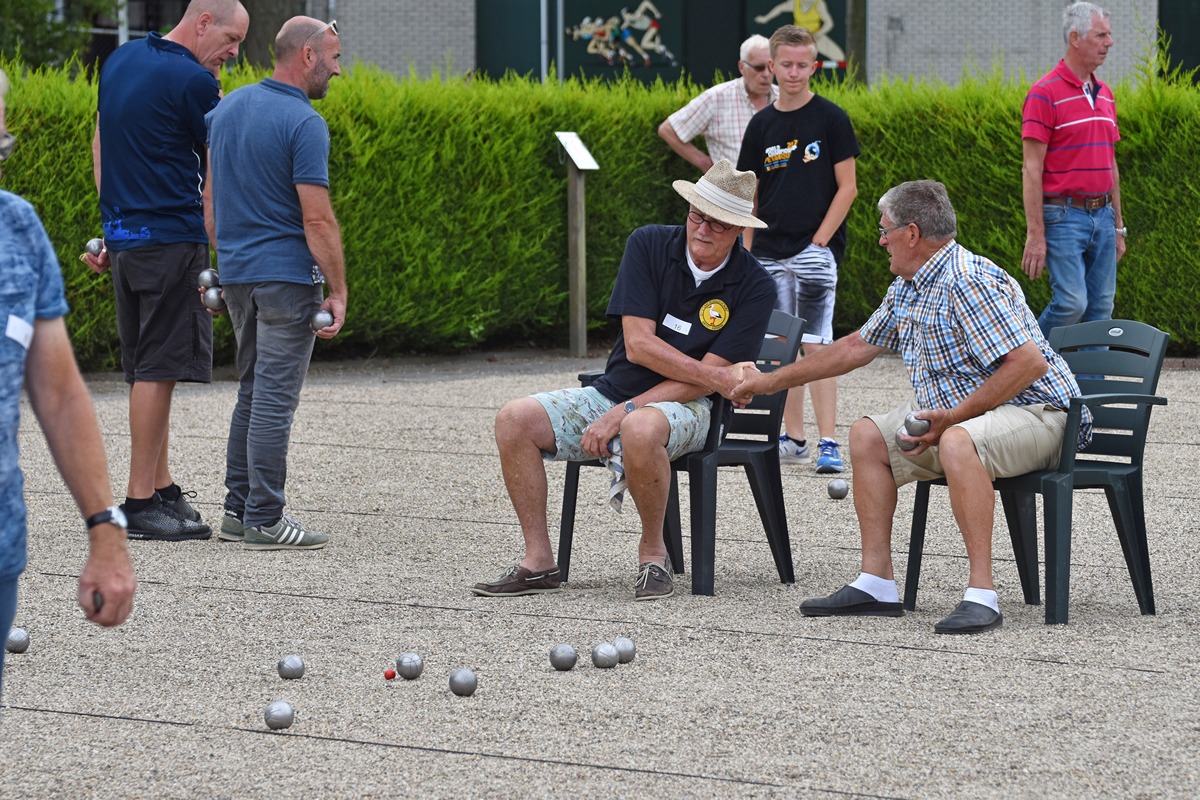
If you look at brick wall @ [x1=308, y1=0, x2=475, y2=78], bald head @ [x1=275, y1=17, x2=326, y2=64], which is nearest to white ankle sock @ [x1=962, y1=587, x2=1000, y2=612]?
bald head @ [x1=275, y1=17, x2=326, y2=64]

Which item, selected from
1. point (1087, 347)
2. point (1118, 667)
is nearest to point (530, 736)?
point (1118, 667)

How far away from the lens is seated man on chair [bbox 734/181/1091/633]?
522cm

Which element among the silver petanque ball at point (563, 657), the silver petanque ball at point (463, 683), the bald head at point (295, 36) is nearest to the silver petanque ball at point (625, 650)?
the silver petanque ball at point (563, 657)

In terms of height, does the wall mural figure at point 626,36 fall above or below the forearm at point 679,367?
above

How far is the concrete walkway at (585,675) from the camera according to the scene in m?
3.93

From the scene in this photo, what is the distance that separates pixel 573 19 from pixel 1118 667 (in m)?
19.2

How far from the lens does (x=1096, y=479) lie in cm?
541

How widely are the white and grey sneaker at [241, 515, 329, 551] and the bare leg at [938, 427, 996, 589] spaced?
257 cm

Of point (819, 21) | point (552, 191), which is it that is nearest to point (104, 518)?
point (552, 191)

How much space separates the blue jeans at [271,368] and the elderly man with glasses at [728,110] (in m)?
3.39

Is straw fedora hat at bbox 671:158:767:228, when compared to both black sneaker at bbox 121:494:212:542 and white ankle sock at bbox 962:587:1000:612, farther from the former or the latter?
black sneaker at bbox 121:494:212:542

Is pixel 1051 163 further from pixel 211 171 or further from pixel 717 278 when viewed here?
pixel 211 171

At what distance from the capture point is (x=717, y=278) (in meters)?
5.89

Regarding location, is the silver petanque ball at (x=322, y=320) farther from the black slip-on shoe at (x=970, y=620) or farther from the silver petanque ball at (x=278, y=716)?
the black slip-on shoe at (x=970, y=620)
